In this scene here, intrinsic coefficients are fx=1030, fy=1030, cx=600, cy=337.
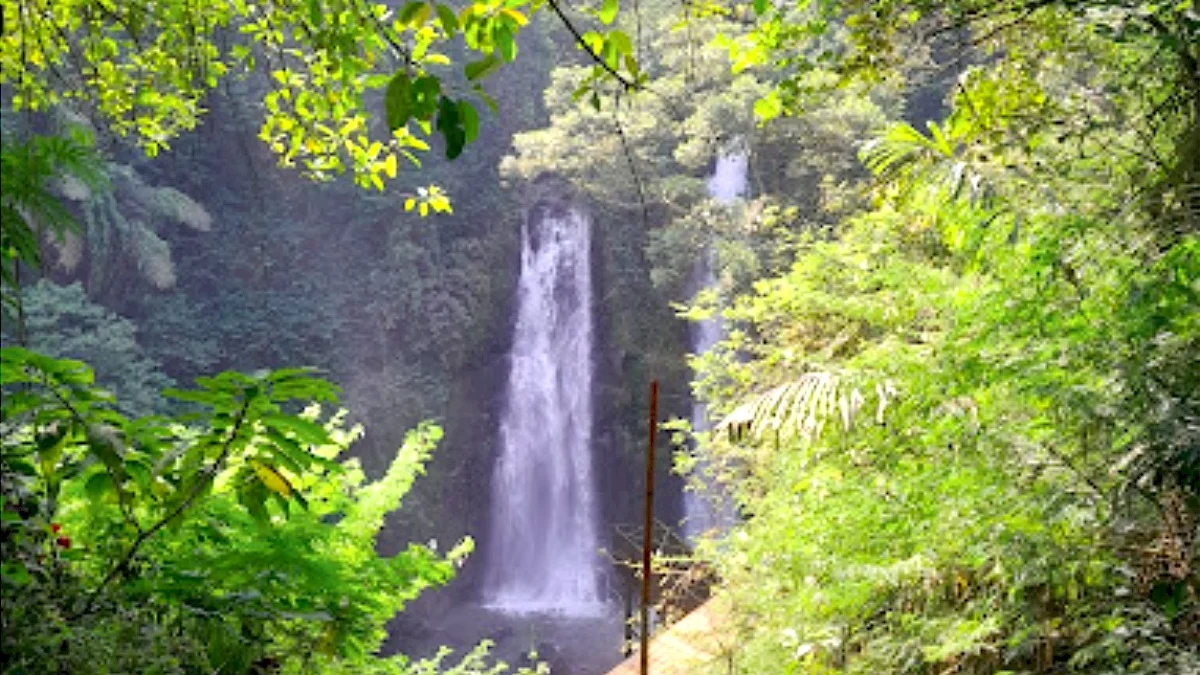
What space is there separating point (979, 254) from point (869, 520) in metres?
0.97

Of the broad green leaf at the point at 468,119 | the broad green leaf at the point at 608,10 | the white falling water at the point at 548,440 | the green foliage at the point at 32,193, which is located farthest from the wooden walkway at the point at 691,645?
the white falling water at the point at 548,440

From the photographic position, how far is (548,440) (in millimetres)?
17906

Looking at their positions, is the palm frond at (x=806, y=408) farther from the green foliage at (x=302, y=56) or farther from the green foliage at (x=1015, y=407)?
the green foliage at (x=302, y=56)

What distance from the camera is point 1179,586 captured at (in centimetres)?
211

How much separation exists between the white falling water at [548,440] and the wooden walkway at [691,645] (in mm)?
11499

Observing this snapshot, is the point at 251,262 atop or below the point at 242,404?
atop

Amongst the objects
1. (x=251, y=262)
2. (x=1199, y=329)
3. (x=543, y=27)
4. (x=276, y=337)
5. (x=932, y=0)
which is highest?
(x=543, y=27)

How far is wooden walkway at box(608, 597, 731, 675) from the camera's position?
15.8 ft

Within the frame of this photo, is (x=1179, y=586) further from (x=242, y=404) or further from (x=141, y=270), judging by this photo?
(x=141, y=270)

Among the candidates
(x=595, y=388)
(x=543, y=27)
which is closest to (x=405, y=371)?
(x=595, y=388)

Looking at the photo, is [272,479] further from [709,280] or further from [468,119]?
[709,280]

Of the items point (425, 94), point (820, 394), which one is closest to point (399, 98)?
point (425, 94)

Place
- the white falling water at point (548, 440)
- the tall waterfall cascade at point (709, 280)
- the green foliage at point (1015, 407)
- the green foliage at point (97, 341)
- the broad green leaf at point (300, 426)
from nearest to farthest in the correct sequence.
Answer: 1. the broad green leaf at point (300, 426)
2. the green foliage at point (1015, 407)
3. the green foliage at point (97, 341)
4. the tall waterfall cascade at point (709, 280)
5. the white falling water at point (548, 440)

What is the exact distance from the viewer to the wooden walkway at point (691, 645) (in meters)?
4.80
